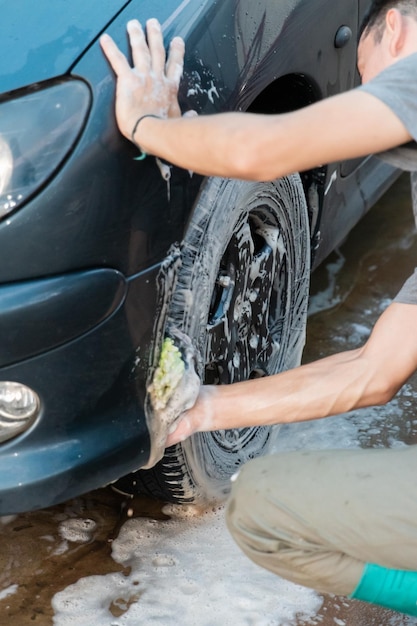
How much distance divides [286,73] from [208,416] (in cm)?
83

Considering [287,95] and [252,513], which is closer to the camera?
[252,513]

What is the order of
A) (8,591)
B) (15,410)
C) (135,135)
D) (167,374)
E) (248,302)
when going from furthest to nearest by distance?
(248,302)
(8,591)
(167,374)
(15,410)
(135,135)

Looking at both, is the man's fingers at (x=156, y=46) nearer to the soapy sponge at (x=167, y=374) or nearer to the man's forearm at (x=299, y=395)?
the soapy sponge at (x=167, y=374)

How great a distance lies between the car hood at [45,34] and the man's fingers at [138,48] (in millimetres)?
45

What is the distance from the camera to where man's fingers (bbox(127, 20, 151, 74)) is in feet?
5.91

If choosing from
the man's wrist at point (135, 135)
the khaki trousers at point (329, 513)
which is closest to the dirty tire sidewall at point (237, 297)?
the man's wrist at point (135, 135)

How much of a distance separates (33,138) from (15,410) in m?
0.54

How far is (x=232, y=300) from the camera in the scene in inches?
88.7

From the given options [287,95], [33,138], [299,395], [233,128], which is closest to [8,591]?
[299,395]

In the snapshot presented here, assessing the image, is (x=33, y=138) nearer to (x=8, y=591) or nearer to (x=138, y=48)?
(x=138, y=48)

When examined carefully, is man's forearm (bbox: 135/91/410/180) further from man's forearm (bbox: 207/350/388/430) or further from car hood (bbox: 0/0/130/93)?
man's forearm (bbox: 207/350/388/430)

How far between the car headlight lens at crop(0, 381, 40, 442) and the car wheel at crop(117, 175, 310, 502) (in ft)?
1.08

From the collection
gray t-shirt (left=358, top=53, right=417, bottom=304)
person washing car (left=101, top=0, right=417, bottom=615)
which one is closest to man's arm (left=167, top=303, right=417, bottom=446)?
person washing car (left=101, top=0, right=417, bottom=615)

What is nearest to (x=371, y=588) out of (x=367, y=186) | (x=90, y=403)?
(x=90, y=403)
